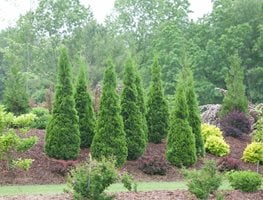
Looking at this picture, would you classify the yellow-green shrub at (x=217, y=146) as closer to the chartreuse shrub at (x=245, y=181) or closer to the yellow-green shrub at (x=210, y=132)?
the yellow-green shrub at (x=210, y=132)

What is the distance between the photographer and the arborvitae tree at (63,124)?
1419 centimetres

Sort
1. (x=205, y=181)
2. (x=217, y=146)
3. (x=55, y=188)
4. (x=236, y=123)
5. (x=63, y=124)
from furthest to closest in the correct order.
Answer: (x=236, y=123), (x=217, y=146), (x=63, y=124), (x=55, y=188), (x=205, y=181)

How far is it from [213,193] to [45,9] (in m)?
29.9

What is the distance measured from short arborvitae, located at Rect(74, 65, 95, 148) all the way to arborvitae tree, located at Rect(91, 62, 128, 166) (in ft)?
2.93

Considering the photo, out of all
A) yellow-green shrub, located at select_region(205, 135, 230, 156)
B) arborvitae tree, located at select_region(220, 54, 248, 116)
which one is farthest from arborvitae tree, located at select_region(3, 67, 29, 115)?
arborvitae tree, located at select_region(220, 54, 248, 116)

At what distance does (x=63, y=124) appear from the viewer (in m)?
14.4

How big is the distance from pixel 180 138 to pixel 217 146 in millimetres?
2125

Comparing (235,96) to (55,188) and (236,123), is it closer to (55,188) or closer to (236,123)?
(236,123)

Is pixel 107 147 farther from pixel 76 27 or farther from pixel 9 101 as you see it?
pixel 76 27

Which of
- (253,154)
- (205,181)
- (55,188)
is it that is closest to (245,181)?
(205,181)

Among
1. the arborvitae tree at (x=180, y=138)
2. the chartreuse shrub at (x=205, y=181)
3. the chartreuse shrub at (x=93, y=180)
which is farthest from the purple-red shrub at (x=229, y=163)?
the chartreuse shrub at (x=93, y=180)

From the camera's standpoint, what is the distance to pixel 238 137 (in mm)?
19844

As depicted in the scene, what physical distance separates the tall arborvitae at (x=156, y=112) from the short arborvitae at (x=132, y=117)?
Answer: 1.20 m

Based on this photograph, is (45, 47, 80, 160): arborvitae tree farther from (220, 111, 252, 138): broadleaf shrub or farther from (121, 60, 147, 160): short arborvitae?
(220, 111, 252, 138): broadleaf shrub
